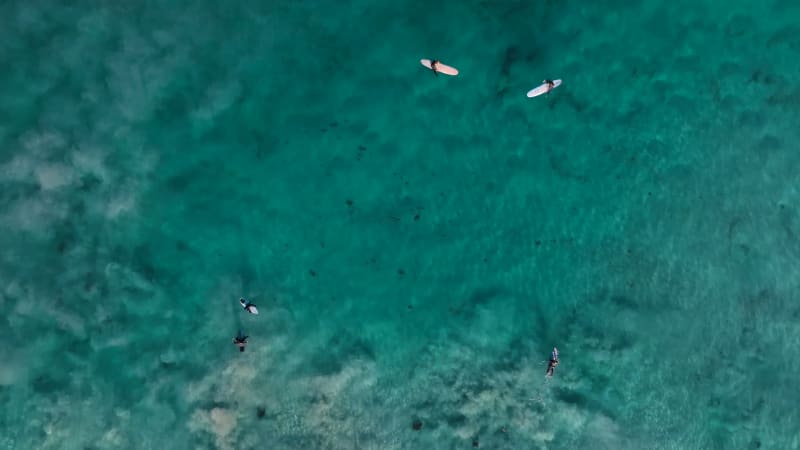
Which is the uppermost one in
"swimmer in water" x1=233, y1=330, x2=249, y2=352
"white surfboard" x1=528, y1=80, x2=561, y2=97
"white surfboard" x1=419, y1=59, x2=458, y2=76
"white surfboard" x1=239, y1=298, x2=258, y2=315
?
"white surfboard" x1=419, y1=59, x2=458, y2=76

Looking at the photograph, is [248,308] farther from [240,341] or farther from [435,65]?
[435,65]

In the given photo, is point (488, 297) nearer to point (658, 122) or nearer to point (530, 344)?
point (530, 344)

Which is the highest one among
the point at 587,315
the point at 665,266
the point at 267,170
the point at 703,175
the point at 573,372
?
the point at 703,175

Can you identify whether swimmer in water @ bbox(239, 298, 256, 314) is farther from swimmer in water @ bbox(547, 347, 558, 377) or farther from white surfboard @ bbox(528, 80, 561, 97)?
white surfboard @ bbox(528, 80, 561, 97)

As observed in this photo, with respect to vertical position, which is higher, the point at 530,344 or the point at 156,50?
the point at 156,50

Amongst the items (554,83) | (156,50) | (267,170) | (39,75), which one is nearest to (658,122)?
(554,83)

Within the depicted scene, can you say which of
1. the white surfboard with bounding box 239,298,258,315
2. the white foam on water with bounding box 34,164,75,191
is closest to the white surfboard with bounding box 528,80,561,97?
the white surfboard with bounding box 239,298,258,315
